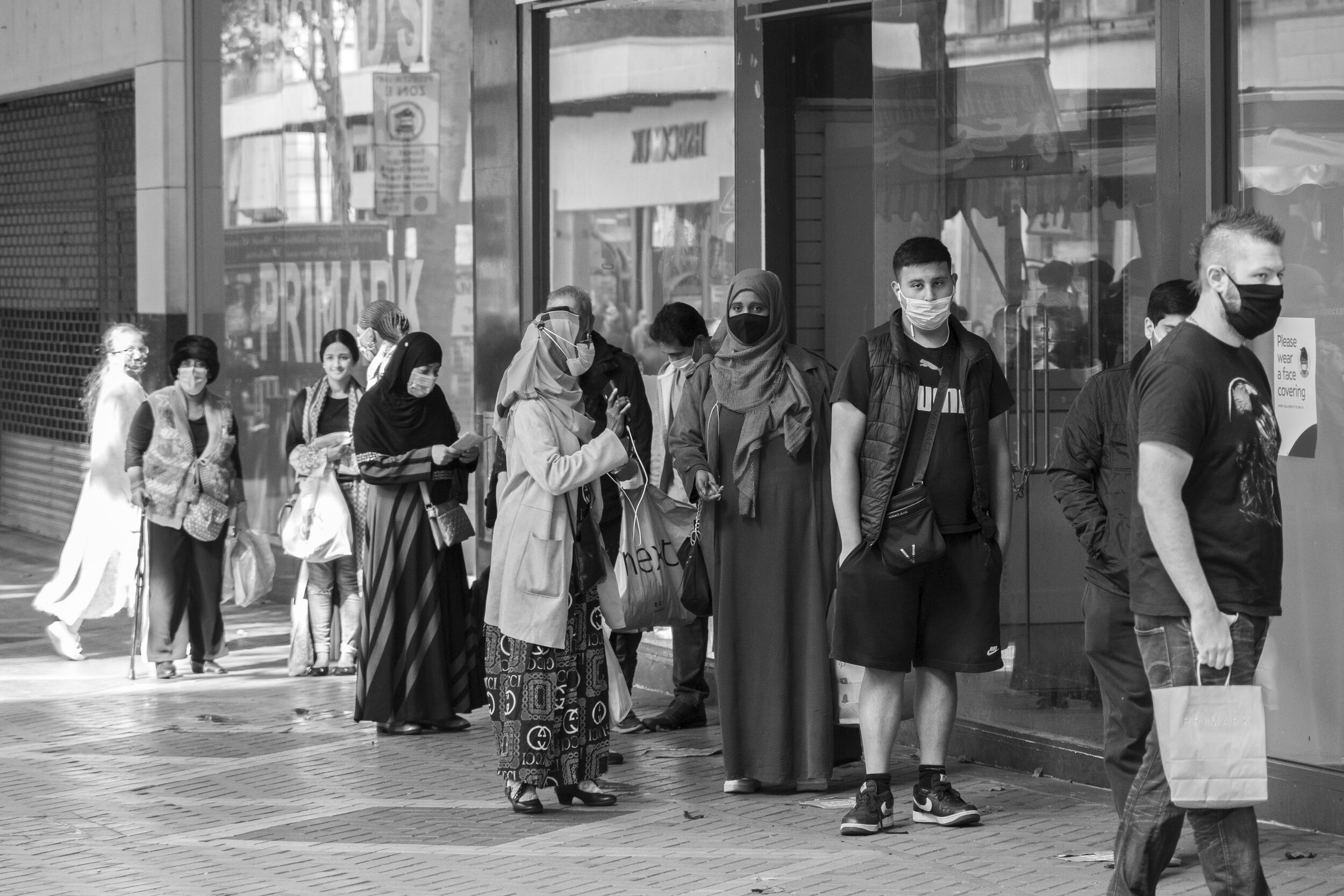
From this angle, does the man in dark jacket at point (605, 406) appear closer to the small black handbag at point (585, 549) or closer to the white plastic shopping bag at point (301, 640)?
the small black handbag at point (585, 549)

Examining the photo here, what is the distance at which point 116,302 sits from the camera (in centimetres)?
1541

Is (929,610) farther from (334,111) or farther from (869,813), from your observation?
(334,111)

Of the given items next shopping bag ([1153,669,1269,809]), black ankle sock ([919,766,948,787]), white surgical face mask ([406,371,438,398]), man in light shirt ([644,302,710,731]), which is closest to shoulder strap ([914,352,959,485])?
black ankle sock ([919,766,948,787])

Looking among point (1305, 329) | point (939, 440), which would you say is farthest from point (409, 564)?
point (1305, 329)

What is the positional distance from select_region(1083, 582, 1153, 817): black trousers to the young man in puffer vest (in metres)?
0.64

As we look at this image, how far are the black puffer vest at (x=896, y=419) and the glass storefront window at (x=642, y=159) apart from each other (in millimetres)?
3469

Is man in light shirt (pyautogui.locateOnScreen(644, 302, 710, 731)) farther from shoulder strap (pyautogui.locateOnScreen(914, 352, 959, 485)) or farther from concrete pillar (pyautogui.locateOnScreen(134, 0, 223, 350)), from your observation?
concrete pillar (pyautogui.locateOnScreen(134, 0, 223, 350))

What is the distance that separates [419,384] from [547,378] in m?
1.59

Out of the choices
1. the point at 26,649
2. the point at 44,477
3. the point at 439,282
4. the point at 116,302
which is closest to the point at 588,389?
the point at 439,282

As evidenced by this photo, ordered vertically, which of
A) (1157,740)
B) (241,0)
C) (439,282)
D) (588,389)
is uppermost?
(241,0)

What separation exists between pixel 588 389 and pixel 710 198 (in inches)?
88.8

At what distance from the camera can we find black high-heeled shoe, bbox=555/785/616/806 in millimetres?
6859

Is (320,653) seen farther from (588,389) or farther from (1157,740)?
(1157,740)

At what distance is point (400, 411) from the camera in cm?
818
